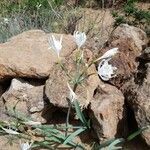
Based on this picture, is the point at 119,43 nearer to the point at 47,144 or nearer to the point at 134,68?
the point at 134,68

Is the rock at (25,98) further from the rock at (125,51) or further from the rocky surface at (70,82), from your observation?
the rock at (125,51)

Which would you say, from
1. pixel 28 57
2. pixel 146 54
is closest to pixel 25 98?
pixel 28 57

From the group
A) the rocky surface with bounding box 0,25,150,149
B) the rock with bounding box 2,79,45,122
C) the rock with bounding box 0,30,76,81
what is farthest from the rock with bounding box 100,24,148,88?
the rock with bounding box 2,79,45,122

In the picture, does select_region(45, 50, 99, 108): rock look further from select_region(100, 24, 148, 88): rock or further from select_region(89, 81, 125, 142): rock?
select_region(100, 24, 148, 88): rock

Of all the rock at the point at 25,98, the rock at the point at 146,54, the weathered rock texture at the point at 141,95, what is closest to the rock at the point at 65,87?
Result: the rock at the point at 25,98

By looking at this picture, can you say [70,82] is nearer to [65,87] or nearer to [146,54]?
[65,87]
